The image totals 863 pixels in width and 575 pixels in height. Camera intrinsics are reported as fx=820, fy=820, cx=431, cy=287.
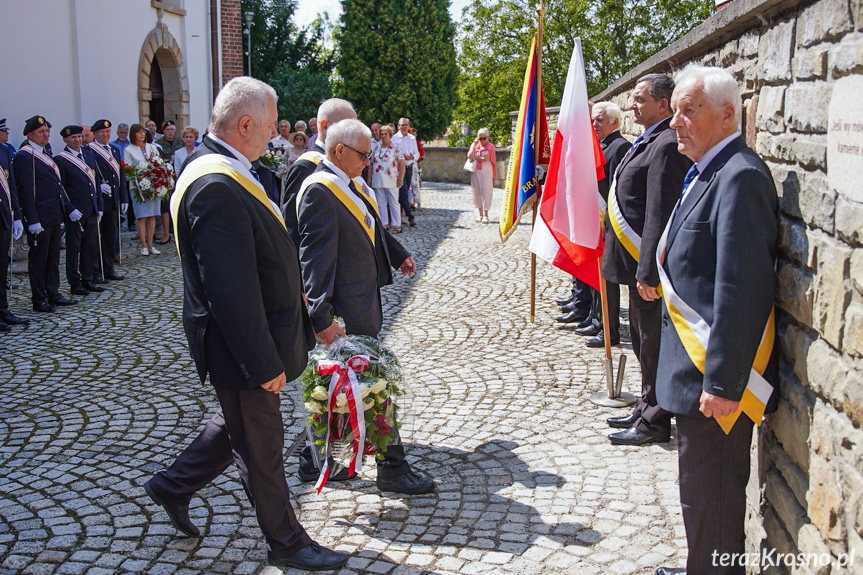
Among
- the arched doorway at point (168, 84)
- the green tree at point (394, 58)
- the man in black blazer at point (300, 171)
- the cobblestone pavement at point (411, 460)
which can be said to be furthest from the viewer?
the green tree at point (394, 58)

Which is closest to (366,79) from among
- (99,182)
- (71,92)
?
(71,92)

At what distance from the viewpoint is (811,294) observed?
2594 millimetres

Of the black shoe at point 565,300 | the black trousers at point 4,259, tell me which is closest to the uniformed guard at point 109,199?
the black trousers at point 4,259

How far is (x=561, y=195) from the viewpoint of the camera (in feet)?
18.7

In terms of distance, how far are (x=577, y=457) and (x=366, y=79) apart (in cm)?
2684

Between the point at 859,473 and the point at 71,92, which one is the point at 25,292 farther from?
the point at 859,473

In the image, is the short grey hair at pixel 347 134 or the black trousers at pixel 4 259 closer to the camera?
the short grey hair at pixel 347 134

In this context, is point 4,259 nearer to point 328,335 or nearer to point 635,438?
point 328,335

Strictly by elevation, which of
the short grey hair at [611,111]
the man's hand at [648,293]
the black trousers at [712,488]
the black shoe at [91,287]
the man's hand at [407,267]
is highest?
the short grey hair at [611,111]

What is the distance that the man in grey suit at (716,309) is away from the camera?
108 inches

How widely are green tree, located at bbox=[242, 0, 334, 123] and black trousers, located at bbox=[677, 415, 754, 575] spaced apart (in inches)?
943

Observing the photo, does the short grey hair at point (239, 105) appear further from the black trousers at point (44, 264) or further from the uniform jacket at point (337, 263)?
the black trousers at point (44, 264)

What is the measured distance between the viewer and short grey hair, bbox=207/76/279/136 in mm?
3270

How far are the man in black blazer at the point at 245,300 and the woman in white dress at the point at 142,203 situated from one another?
30.0 feet
